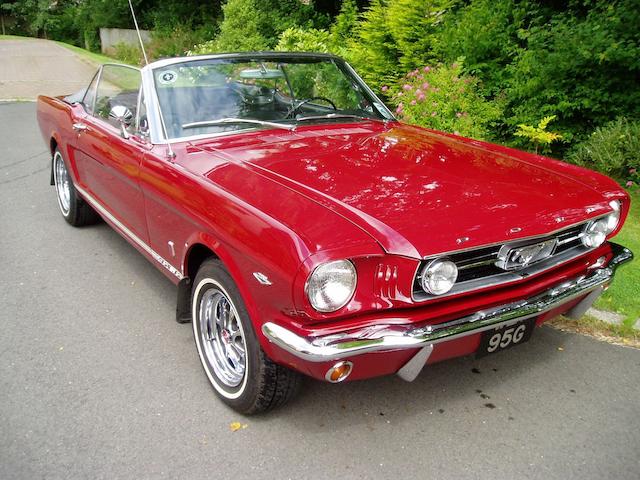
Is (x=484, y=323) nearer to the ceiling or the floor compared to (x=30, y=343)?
nearer to the ceiling

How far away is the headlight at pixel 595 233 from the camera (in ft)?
10.0

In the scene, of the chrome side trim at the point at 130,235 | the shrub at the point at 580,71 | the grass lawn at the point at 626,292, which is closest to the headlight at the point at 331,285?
the chrome side trim at the point at 130,235

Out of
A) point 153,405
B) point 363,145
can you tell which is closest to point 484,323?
point 363,145

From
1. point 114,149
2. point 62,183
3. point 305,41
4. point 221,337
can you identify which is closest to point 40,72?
point 305,41

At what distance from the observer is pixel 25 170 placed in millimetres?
7570

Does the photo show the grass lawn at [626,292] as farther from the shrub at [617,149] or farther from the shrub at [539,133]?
the shrub at [539,133]

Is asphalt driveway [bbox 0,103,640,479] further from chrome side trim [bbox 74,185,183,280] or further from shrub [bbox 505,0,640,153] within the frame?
shrub [bbox 505,0,640,153]

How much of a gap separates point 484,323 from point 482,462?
64 cm

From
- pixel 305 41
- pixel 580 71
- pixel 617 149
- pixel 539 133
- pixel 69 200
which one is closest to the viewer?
pixel 69 200

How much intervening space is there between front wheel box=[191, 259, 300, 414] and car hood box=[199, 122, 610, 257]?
1.95ft

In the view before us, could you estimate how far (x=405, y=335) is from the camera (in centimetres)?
233

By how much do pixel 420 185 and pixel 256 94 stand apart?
1473 millimetres

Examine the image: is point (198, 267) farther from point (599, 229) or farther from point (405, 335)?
point (599, 229)

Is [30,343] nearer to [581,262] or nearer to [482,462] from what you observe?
[482,462]
